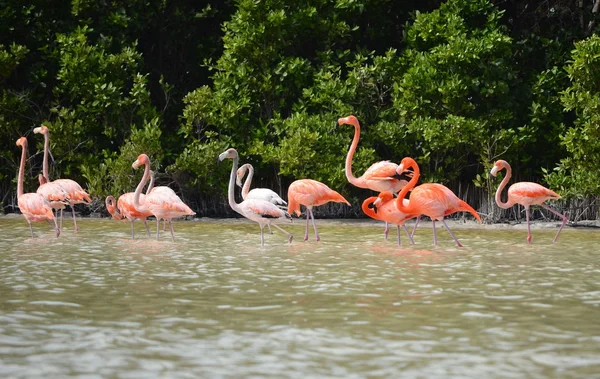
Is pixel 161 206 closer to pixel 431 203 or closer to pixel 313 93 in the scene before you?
pixel 431 203

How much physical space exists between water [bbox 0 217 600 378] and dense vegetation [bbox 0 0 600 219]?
4.72 m

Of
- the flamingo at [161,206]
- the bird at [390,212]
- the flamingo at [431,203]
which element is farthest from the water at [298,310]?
the flamingo at [161,206]

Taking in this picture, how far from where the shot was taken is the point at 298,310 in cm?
682

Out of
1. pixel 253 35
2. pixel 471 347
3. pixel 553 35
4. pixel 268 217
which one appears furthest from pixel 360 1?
pixel 471 347

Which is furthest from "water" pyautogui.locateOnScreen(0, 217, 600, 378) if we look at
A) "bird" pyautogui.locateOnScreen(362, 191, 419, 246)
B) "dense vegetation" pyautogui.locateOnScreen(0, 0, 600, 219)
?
"dense vegetation" pyautogui.locateOnScreen(0, 0, 600, 219)

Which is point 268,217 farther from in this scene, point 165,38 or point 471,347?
point 165,38

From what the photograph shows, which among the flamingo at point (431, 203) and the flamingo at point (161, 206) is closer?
the flamingo at point (431, 203)

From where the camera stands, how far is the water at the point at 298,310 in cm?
525

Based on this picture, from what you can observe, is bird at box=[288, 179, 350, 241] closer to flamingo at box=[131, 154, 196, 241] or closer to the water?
the water

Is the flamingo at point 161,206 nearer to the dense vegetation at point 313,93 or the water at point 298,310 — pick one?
the water at point 298,310

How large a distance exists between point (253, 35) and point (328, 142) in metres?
2.48

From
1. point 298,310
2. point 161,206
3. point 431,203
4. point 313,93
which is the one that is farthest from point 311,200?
point 298,310

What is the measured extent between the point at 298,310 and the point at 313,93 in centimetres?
1045

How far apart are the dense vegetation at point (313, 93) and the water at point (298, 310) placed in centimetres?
472
